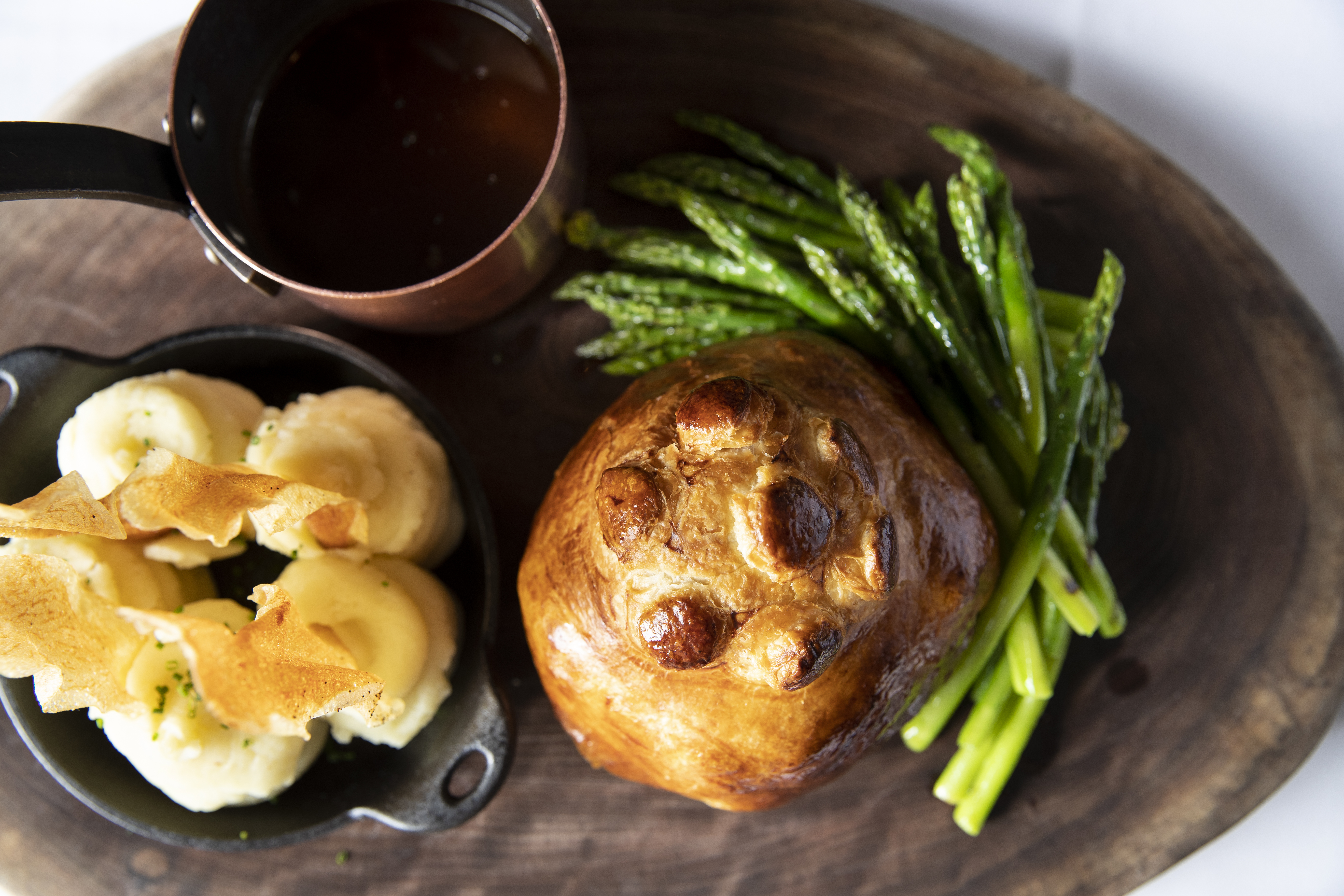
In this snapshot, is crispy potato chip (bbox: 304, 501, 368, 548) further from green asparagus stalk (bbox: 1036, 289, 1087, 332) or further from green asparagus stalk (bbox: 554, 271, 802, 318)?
green asparagus stalk (bbox: 1036, 289, 1087, 332)

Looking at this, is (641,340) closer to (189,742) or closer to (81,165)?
(81,165)

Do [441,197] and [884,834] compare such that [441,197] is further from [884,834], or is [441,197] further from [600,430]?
[884,834]

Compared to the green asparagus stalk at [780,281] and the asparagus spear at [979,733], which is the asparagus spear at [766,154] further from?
the asparagus spear at [979,733]

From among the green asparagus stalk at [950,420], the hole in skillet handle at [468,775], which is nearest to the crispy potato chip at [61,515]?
the hole in skillet handle at [468,775]

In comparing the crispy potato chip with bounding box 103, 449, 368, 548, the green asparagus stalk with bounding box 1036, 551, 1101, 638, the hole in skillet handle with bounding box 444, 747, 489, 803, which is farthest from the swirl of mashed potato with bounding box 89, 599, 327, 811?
the green asparagus stalk with bounding box 1036, 551, 1101, 638

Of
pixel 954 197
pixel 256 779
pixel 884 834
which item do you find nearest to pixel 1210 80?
pixel 954 197

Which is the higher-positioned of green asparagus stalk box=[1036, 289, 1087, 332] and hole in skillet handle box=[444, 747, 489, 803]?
green asparagus stalk box=[1036, 289, 1087, 332]

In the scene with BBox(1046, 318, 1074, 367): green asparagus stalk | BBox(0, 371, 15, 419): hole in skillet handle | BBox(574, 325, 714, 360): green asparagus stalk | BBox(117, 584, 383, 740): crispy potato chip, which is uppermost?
BBox(1046, 318, 1074, 367): green asparagus stalk
